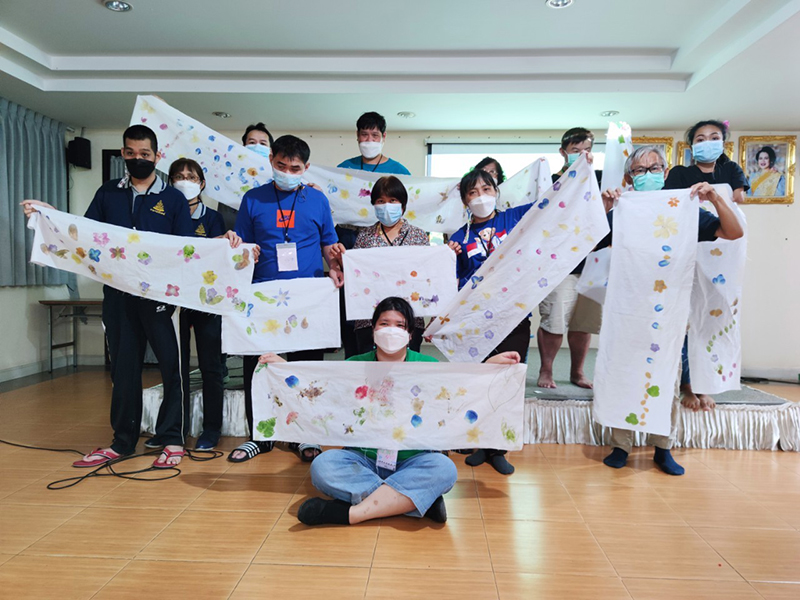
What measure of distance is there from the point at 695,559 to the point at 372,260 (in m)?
1.75

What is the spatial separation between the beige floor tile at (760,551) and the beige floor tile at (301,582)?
1198 mm

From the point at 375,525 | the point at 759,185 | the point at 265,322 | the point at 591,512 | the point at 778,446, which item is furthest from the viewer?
the point at 759,185

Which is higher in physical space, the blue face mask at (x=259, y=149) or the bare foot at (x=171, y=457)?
the blue face mask at (x=259, y=149)

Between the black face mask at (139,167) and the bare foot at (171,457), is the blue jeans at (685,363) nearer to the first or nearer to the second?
the bare foot at (171,457)

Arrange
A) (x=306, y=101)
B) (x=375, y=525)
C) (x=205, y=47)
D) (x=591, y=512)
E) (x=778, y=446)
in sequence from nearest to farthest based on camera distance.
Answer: (x=375, y=525) → (x=591, y=512) → (x=778, y=446) → (x=205, y=47) → (x=306, y=101)

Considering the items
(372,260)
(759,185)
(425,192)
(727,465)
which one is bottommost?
(727,465)

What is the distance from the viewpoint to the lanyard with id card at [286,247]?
8.79ft

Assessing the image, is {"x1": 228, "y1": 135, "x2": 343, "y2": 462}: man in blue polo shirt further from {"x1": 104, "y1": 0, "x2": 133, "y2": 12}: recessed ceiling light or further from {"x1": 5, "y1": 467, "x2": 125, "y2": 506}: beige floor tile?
{"x1": 104, "y1": 0, "x2": 133, "y2": 12}: recessed ceiling light

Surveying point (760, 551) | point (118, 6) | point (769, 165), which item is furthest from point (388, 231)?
point (769, 165)

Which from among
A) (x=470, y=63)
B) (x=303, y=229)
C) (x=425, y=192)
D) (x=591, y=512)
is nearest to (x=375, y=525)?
(x=591, y=512)

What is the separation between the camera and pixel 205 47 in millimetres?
3973

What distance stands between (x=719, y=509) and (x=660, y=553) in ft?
1.83

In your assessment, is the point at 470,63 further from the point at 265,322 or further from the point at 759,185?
the point at 759,185

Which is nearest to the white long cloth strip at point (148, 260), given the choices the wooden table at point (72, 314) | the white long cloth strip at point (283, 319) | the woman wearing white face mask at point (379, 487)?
the white long cloth strip at point (283, 319)
